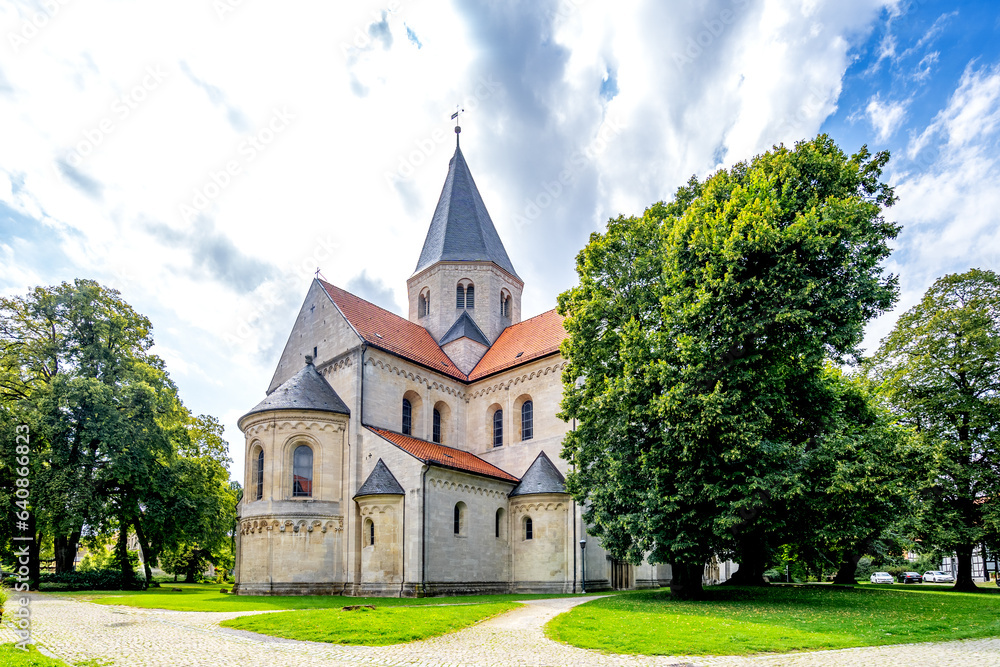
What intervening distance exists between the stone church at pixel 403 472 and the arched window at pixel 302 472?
46 mm

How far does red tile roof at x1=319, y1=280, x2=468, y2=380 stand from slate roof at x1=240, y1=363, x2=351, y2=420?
316cm

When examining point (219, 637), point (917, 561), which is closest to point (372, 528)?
point (219, 637)

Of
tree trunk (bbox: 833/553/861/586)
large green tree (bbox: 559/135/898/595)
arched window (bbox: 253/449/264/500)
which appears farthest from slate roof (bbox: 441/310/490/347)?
tree trunk (bbox: 833/553/861/586)

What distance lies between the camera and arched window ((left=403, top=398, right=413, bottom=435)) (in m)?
31.6

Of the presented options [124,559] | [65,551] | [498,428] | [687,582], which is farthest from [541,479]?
[65,551]

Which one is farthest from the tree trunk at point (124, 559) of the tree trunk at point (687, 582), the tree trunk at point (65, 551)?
the tree trunk at point (687, 582)

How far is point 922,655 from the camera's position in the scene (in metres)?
10.5

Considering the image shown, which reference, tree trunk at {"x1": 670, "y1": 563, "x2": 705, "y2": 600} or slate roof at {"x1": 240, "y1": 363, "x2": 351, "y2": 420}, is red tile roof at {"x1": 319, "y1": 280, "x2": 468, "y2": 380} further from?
tree trunk at {"x1": 670, "y1": 563, "x2": 705, "y2": 600}

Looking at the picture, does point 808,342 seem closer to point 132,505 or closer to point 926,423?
point 926,423

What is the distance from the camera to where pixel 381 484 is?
1037 inches

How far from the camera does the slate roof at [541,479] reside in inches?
1109

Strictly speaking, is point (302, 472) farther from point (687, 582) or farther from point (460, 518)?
point (687, 582)

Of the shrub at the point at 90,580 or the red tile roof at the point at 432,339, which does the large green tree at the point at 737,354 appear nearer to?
the red tile roof at the point at 432,339

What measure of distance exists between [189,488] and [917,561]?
41.8m
